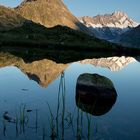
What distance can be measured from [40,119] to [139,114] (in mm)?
10196

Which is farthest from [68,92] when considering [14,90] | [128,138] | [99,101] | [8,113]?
[128,138]

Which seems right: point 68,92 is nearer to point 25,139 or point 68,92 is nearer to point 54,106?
point 54,106

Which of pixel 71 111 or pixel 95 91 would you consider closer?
pixel 71 111

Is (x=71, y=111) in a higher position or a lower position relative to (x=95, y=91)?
lower

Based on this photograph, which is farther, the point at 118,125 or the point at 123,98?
the point at 123,98

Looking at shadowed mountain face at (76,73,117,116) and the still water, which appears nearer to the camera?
the still water

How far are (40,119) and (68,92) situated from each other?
17431mm

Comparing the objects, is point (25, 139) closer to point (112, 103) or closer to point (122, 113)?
point (122, 113)

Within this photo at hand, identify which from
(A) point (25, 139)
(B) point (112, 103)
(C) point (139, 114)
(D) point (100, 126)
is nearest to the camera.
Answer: (A) point (25, 139)

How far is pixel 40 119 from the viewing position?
31.0 meters

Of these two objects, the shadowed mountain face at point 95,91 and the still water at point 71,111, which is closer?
the still water at point 71,111

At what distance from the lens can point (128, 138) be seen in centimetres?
2705

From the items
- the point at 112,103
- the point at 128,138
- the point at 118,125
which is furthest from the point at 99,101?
the point at 128,138

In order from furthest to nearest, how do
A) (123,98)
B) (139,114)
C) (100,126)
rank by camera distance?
1. (123,98)
2. (139,114)
3. (100,126)
